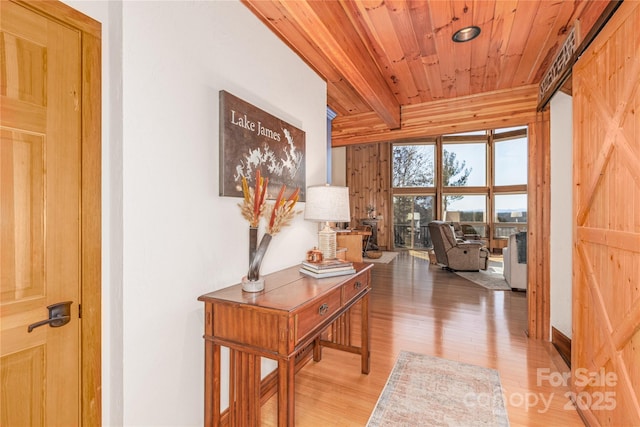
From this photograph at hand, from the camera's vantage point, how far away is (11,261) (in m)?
1.06

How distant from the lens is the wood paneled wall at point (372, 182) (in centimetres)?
1015

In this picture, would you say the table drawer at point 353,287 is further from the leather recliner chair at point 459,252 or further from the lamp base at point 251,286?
the leather recliner chair at point 459,252

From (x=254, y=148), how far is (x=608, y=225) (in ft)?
7.16

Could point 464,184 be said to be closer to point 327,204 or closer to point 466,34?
point 466,34

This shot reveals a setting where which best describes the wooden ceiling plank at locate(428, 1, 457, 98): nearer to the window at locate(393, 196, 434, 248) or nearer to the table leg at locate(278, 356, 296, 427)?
the table leg at locate(278, 356, 296, 427)

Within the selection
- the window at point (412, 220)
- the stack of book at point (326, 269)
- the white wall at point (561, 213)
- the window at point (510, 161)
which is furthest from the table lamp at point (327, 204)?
the window at point (510, 161)

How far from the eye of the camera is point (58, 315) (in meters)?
1.15

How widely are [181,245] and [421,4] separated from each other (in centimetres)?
222

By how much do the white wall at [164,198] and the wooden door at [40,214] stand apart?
0.35ft

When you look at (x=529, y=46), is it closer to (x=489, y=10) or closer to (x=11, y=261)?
(x=489, y=10)

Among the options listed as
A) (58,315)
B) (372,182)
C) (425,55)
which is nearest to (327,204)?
(58,315)

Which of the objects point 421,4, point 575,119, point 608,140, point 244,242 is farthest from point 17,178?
point 575,119

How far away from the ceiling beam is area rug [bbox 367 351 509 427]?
8.41 ft

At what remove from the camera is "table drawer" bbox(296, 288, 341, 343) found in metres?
1.50
